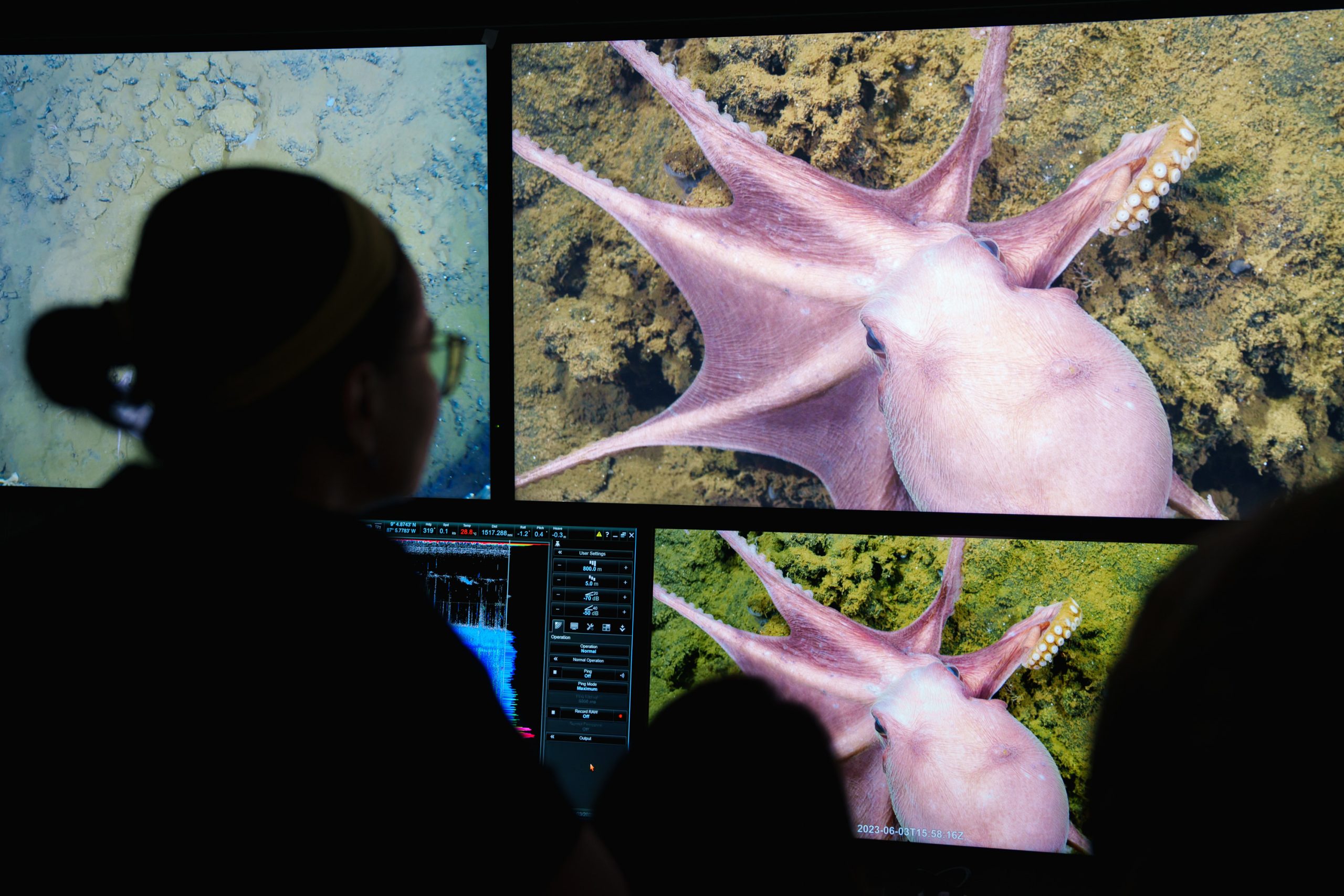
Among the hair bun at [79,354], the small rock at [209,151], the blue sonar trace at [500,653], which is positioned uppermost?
the small rock at [209,151]

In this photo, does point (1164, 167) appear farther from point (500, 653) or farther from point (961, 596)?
point (500, 653)

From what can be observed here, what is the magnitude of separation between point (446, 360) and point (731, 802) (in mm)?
359

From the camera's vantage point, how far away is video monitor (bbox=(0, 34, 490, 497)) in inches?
52.0

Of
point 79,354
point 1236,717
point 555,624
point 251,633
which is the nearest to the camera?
point 1236,717

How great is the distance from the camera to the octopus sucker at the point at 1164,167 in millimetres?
1161

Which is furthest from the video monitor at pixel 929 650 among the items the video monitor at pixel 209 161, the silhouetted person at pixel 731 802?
the silhouetted person at pixel 731 802

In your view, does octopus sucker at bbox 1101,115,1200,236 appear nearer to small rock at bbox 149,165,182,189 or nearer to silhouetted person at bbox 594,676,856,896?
silhouetted person at bbox 594,676,856,896

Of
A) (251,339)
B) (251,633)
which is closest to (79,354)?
(251,339)

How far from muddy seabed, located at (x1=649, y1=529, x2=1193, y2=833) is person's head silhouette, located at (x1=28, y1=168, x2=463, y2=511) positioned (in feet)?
2.44

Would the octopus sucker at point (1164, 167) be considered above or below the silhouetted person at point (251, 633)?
above

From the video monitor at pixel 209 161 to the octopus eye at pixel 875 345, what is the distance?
0.56m

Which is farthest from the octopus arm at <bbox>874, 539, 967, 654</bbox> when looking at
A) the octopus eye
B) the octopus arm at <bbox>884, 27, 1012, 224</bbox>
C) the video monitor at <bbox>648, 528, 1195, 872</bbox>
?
the octopus arm at <bbox>884, 27, 1012, 224</bbox>

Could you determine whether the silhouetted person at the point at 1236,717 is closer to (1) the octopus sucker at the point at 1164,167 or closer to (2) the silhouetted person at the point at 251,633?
(2) the silhouetted person at the point at 251,633

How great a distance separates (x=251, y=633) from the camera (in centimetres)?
43
